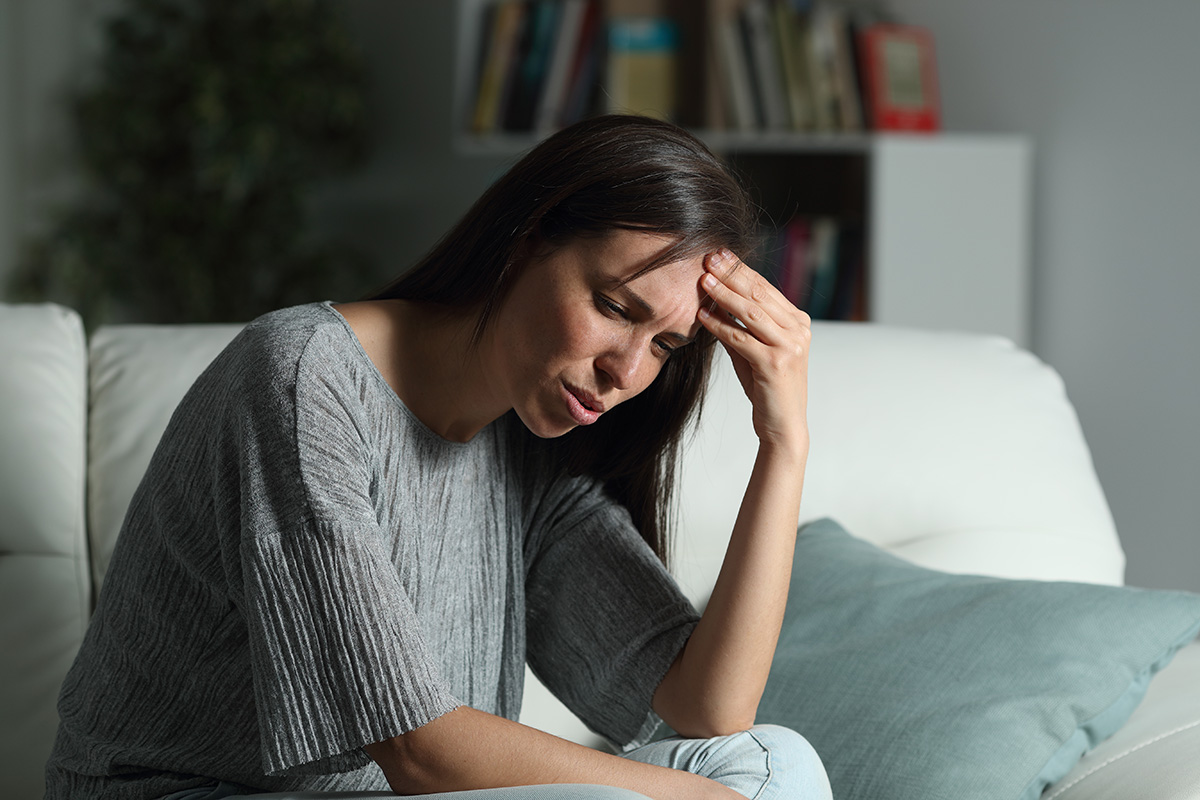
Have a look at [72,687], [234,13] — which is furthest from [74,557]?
[234,13]

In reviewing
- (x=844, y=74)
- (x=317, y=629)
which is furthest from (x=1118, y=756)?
(x=844, y=74)

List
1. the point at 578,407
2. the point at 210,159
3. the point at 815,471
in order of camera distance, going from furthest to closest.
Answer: the point at 210,159 → the point at 815,471 → the point at 578,407

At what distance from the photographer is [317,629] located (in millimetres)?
883

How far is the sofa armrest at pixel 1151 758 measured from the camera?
1.06 meters

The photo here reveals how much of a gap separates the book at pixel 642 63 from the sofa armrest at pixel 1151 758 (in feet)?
6.11

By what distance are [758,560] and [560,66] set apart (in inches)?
80.2

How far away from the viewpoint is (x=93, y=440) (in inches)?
55.2

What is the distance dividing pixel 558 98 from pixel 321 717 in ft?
7.29

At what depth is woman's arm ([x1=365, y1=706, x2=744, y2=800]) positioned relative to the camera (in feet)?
2.98

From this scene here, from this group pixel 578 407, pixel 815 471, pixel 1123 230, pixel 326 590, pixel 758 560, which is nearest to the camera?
pixel 326 590

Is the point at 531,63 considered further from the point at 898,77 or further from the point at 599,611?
the point at 599,611

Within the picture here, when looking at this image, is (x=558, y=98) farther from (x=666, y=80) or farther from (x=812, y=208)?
(x=812, y=208)

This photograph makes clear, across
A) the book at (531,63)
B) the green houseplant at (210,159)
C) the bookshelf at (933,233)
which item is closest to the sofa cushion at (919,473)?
the bookshelf at (933,233)

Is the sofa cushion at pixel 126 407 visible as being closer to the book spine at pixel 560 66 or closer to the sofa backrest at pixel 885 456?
the sofa backrest at pixel 885 456
